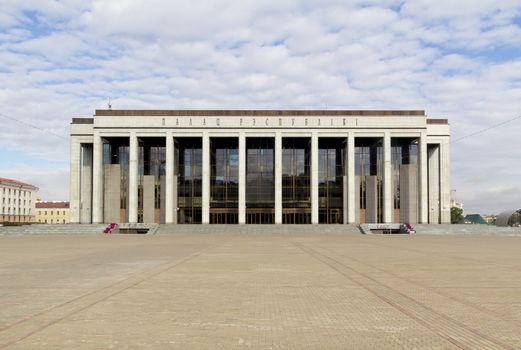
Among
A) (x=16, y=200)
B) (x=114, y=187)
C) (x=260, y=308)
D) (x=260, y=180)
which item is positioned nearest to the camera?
(x=260, y=308)

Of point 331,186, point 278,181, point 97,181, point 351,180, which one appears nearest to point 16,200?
point 97,181

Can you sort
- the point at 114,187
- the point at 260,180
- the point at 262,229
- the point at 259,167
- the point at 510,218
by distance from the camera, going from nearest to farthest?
1. the point at 262,229
2. the point at 114,187
3. the point at 260,180
4. the point at 259,167
5. the point at 510,218

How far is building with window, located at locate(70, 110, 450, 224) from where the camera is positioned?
68125 mm

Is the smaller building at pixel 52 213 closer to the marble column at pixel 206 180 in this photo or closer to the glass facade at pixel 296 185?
the marble column at pixel 206 180

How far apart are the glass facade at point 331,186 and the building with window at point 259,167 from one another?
5.5 inches

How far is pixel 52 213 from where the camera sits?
172625 millimetres

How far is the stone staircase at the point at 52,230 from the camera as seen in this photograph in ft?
181

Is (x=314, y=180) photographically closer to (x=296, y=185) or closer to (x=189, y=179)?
(x=296, y=185)

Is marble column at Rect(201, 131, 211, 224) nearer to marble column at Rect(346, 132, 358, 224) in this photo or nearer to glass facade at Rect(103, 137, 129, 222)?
glass facade at Rect(103, 137, 129, 222)

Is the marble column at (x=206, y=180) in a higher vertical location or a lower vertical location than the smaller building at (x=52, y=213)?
higher

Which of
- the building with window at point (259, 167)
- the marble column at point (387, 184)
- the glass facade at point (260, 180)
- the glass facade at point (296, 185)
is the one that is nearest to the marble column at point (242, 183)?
the building with window at point (259, 167)

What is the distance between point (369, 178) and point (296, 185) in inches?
392

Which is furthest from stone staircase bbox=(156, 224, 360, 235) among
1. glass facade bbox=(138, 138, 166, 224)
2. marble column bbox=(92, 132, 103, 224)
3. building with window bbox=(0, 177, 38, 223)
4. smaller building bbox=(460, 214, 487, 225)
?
building with window bbox=(0, 177, 38, 223)

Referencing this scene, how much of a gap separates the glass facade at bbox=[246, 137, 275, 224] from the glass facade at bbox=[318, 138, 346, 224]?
22.2 ft
